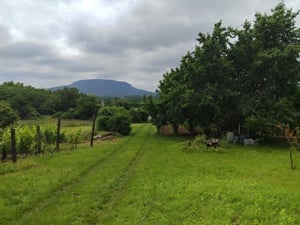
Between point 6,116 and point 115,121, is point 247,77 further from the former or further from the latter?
point 6,116

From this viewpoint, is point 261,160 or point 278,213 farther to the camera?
point 261,160

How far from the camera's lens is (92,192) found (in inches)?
391

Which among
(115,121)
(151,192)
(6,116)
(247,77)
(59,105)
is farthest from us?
(59,105)

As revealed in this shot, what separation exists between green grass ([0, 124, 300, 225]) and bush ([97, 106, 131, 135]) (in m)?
21.6

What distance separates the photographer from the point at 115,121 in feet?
124

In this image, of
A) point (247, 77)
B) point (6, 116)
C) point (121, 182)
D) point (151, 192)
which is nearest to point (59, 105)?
point (6, 116)

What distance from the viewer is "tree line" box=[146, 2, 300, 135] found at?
72.9 feet

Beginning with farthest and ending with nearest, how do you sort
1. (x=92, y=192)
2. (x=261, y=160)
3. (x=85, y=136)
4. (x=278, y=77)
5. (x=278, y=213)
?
1. (x=85, y=136)
2. (x=278, y=77)
3. (x=261, y=160)
4. (x=92, y=192)
5. (x=278, y=213)

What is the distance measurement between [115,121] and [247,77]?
18.0 metres

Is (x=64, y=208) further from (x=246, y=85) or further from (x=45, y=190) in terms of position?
(x=246, y=85)

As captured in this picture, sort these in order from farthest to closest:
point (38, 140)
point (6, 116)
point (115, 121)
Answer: point (6, 116), point (115, 121), point (38, 140)

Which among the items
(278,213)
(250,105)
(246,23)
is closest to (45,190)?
(278,213)

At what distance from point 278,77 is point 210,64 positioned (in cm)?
505

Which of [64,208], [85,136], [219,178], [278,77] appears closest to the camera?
[64,208]
